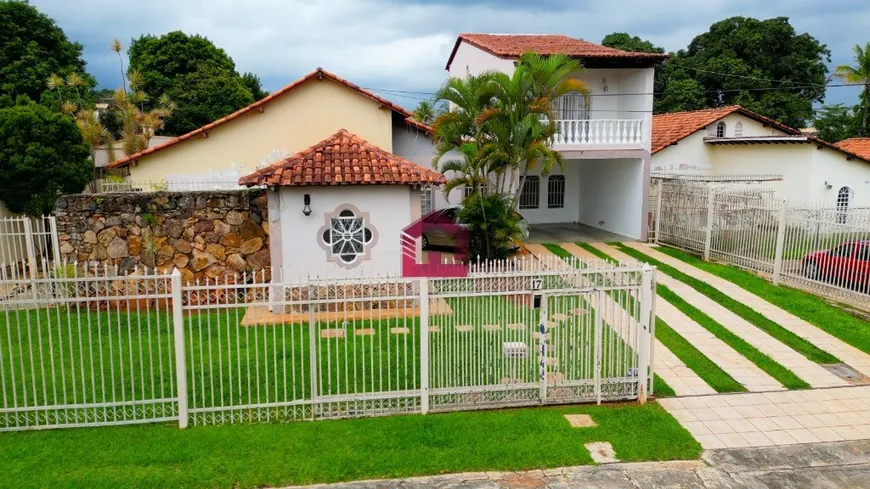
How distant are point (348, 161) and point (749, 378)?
821cm

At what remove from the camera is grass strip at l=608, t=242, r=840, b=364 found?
389 inches

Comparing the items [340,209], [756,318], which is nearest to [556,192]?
[756,318]

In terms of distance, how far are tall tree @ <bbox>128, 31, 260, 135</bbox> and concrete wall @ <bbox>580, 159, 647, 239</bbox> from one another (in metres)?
23.0

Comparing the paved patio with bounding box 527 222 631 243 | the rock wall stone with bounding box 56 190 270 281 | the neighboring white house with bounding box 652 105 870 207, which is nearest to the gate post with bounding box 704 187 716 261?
the paved patio with bounding box 527 222 631 243

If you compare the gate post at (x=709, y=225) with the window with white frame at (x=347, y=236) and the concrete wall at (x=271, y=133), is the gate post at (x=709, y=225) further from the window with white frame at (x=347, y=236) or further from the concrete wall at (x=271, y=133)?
the window with white frame at (x=347, y=236)

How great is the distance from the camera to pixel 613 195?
67.6 ft

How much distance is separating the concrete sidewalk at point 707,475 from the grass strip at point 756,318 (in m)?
3.36

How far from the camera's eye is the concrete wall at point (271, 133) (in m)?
15.7

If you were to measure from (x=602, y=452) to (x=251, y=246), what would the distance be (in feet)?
30.1

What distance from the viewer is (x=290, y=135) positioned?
624 inches

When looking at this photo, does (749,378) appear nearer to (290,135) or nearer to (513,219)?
(513,219)

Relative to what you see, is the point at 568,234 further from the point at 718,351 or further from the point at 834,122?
the point at 834,122

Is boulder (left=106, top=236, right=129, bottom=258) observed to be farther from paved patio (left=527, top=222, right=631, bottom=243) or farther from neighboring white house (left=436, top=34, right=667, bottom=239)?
paved patio (left=527, top=222, right=631, bottom=243)

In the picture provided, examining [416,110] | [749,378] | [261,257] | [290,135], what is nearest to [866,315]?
[749,378]
